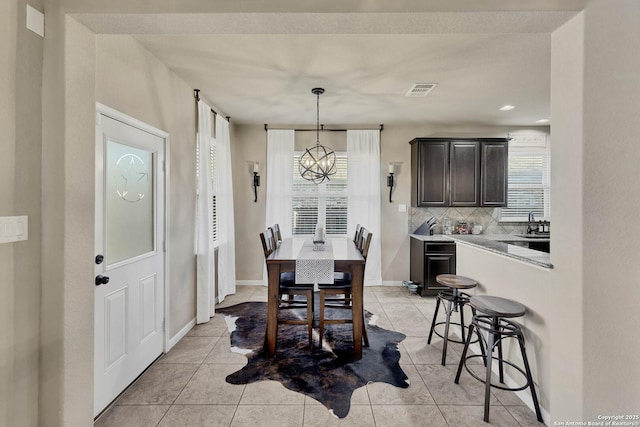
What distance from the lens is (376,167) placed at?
470 cm

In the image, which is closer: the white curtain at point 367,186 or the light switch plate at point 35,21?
the light switch plate at point 35,21

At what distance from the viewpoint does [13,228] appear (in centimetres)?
129

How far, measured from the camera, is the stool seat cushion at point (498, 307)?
1848 mm

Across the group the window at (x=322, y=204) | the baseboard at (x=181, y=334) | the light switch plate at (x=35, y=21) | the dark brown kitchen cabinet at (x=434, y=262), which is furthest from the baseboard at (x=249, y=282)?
the light switch plate at (x=35, y=21)

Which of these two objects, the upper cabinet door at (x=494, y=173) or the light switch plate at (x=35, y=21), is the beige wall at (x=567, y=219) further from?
the upper cabinet door at (x=494, y=173)

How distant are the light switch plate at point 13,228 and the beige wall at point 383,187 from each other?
11.3ft

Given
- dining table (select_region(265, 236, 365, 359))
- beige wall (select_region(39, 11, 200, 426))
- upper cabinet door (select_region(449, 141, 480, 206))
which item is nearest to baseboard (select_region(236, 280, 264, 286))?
dining table (select_region(265, 236, 365, 359))

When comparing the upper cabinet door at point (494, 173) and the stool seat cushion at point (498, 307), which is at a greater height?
the upper cabinet door at point (494, 173)

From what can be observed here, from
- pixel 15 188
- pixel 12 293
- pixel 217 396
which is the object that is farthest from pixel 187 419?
pixel 15 188

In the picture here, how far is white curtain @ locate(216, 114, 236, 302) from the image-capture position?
3.85 metres

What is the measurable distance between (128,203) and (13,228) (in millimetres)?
936

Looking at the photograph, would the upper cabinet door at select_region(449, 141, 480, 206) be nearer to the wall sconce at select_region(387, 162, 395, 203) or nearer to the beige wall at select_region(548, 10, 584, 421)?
the wall sconce at select_region(387, 162, 395, 203)

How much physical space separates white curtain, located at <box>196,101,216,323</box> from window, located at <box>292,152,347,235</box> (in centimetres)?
170

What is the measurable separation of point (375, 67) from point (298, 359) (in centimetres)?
283
